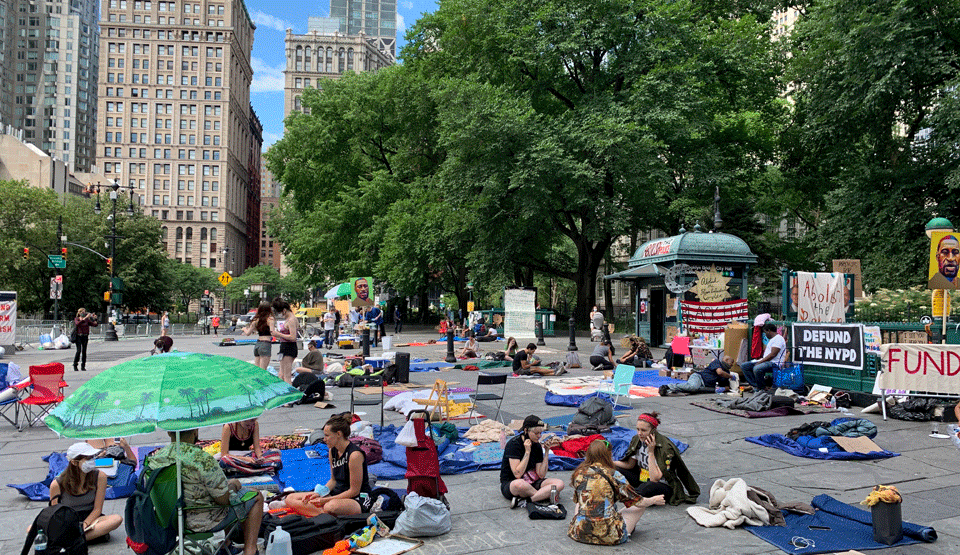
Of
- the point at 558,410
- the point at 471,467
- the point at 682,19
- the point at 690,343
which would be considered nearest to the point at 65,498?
the point at 471,467

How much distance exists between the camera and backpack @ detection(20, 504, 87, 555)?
508 cm

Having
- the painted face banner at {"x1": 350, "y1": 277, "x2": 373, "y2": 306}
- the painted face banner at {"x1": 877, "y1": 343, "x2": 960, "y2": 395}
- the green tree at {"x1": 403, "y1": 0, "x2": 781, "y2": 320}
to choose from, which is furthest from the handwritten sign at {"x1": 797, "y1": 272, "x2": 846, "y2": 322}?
the green tree at {"x1": 403, "y1": 0, "x2": 781, "y2": 320}

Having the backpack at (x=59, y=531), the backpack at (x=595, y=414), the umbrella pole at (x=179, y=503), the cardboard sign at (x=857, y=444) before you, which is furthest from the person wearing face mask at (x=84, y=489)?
the cardboard sign at (x=857, y=444)

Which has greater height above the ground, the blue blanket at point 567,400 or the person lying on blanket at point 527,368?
the person lying on blanket at point 527,368

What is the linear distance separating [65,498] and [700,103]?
2774cm

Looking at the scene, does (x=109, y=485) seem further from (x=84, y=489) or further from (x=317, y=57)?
(x=317, y=57)

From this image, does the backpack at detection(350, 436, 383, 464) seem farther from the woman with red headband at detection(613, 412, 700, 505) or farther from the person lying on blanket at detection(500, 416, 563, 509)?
the woman with red headband at detection(613, 412, 700, 505)

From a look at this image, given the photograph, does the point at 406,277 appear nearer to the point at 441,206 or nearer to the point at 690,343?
the point at 441,206

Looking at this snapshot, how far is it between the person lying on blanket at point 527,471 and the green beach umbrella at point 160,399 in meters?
2.92

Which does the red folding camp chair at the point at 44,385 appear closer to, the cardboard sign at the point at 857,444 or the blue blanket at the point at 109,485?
the blue blanket at the point at 109,485

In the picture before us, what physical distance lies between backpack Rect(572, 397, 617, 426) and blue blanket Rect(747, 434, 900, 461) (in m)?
2.07

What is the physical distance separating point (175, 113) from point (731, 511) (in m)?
136

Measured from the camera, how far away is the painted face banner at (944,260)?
13444 millimetres

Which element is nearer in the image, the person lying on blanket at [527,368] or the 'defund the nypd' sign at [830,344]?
the 'defund the nypd' sign at [830,344]
